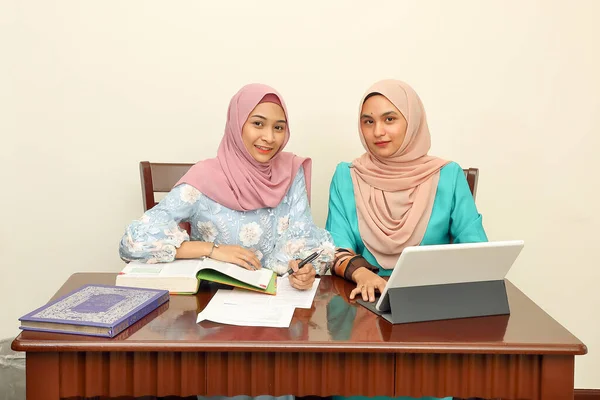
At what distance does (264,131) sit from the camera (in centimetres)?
169

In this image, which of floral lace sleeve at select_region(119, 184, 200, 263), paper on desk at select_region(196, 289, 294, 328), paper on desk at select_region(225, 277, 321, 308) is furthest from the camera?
floral lace sleeve at select_region(119, 184, 200, 263)

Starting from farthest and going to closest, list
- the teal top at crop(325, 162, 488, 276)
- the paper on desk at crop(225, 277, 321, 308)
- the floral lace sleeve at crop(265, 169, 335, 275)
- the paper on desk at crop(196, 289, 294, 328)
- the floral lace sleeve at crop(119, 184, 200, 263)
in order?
the teal top at crop(325, 162, 488, 276) < the floral lace sleeve at crop(265, 169, 335, 275) < the floral lace sleeve at crop(119, 184, 200, 263) < the paper on desk at crop(225, 277, 321, 308) < the paper on desk at crop(196, 289, 294, 328)

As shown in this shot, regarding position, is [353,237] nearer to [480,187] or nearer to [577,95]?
[480,187]

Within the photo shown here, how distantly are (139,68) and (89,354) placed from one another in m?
1.43

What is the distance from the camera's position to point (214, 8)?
86.2 inches

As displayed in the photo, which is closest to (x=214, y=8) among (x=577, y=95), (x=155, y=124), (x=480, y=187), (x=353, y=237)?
(x=155, y=124)

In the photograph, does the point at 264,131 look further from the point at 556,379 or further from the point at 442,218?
the point at 556,379

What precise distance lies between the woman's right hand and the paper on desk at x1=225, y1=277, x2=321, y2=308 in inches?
4.1

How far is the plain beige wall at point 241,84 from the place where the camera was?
2189 millimetres

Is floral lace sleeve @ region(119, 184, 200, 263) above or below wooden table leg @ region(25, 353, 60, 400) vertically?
above

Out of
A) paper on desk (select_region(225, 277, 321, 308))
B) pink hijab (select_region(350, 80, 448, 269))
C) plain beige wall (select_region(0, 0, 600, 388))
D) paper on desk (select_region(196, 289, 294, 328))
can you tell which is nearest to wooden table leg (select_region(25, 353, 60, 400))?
paper on desk (select_region(196, 289, 294, 328))

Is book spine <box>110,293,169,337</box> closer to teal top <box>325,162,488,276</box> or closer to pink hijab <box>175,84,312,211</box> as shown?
pink hijab <box>175,84,312,211</box>

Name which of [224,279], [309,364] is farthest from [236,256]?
[309,364]

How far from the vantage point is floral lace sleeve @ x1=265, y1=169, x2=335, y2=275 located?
1642mm
